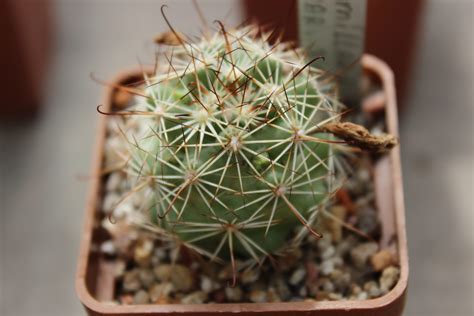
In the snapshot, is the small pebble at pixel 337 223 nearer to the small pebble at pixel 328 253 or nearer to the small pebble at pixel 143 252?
the small pebble at pixel 328 253

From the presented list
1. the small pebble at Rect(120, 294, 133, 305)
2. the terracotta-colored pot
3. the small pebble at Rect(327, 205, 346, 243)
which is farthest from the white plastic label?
the small pebble at Rect(120, 294, 133, 305)

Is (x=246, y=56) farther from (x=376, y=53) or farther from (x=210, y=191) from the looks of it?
(x=376, y=53)

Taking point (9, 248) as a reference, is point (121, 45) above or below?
above

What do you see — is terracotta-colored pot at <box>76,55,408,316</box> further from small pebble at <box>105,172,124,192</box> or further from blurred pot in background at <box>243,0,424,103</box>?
blurred pot in background at <box>243,0,424,103</box>

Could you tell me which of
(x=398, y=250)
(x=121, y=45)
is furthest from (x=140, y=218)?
(x=121, y=45)

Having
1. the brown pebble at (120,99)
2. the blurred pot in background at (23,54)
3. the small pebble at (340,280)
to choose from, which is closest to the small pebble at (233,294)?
the small pebble at (340,280)

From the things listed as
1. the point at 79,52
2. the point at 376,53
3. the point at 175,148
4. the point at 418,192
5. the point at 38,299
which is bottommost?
the point at 38,299
